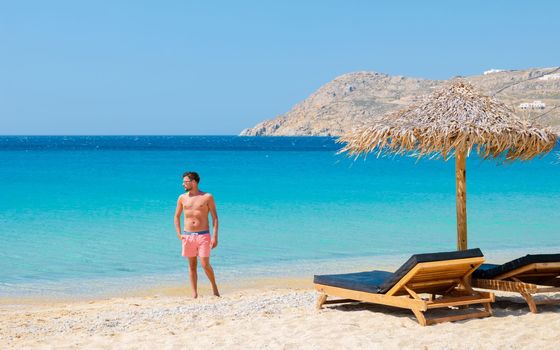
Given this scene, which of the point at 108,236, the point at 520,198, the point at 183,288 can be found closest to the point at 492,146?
the point at 183,288

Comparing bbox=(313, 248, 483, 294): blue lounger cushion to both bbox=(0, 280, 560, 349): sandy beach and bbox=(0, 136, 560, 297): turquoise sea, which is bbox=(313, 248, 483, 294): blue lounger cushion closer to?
bbox=(0, 280, 560, 349): sandy beach

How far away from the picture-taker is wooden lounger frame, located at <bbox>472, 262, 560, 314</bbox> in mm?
6152

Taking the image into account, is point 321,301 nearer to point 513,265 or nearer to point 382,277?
point 382,277

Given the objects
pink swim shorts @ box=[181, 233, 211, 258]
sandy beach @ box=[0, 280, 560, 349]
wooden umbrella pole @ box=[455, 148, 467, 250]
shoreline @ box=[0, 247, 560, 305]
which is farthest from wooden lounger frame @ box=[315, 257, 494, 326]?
shoreline @ box=[0, 247, 560, 305]

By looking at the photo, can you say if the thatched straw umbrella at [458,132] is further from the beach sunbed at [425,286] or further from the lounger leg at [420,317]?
the lounger leg at [420,317]

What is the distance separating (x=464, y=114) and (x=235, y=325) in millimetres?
2599

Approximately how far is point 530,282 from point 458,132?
1555 mm

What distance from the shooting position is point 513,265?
6320mm

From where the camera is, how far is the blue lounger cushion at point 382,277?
5.66 metres

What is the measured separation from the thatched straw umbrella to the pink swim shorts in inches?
75.9

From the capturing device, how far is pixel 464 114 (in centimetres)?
628

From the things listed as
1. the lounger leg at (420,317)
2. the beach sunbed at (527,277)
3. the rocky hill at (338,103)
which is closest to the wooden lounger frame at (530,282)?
the beach sunbed at (527,277)

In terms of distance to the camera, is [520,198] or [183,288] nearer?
[183,288]

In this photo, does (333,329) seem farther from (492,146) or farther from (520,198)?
(520,198)
